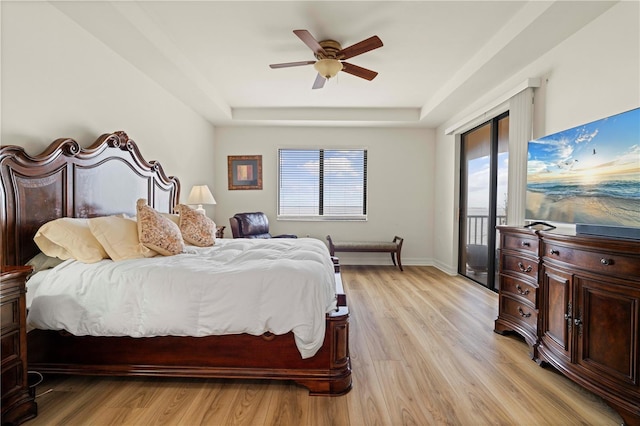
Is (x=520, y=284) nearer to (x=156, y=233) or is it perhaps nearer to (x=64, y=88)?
(x=156, y=233)

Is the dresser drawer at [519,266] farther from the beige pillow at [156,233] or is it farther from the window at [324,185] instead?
the window at [324,185]

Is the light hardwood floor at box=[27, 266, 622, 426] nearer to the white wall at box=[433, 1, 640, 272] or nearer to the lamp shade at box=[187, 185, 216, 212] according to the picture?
the white wall at box=[433, 1, 640, 272]

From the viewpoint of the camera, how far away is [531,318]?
248 cm

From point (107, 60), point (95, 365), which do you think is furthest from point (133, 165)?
point (95, 365)

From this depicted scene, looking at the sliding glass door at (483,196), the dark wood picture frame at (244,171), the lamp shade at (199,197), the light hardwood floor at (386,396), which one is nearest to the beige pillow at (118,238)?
the light hardwood floor at (386,396)

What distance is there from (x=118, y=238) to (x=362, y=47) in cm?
241

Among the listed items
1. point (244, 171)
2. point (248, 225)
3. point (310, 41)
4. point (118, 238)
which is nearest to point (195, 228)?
point (118, 238)

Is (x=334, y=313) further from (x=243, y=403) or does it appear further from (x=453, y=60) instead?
(x=453, y=60)

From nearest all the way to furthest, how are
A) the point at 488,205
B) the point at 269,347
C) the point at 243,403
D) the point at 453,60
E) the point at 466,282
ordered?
the point at 243,403 → the point at 269,347 → the point at 453,60 → the point at 488,205 → the point at 466,282

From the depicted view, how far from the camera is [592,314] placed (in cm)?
189

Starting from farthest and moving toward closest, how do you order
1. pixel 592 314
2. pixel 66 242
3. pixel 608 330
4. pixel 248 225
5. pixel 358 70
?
1. pixel 248 225
2. pixel 358 70
3. pixel 66 242
4. pixel 592 314
5. pixel 608 330

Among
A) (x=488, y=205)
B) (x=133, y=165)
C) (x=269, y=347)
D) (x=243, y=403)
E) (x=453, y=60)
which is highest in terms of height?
(x=453, y=60)

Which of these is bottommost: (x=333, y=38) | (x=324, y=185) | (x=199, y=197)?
(x=199, y=197)

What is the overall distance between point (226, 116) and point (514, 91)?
3.96 meters
